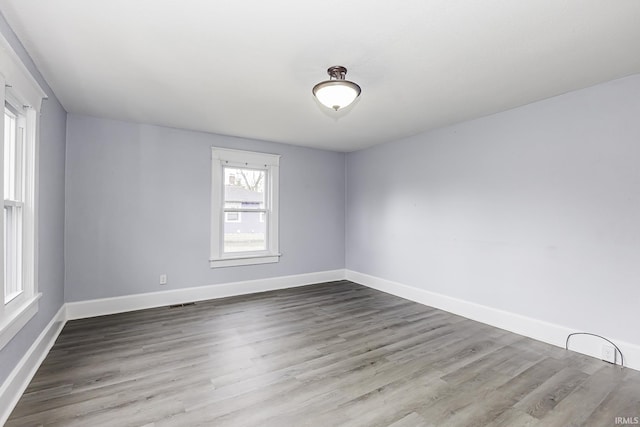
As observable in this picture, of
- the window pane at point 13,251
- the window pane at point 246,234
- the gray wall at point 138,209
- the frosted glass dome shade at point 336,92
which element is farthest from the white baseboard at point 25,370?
the frosted glass dome shade at point 336,92

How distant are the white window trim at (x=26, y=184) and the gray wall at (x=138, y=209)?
1366 mm

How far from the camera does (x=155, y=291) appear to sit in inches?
164

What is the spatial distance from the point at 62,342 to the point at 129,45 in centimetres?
288

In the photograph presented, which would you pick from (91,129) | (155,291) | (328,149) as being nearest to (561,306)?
(328,149)

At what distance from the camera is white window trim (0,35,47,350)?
6.11 feet

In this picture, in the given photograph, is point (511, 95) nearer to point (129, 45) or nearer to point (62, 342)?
point (129, 45)

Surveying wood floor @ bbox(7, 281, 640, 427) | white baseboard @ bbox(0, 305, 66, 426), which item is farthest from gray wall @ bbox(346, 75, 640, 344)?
white baseboard @ bbox(0, 305, 66, 426)

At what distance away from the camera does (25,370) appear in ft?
7.41

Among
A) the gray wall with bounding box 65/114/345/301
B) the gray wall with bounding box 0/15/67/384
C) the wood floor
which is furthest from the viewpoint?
the gray wall with bounding box 65/114/345/301

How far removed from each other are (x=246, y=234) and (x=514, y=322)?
3.83 meters

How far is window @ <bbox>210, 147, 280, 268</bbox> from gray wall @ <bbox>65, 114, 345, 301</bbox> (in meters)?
0.12

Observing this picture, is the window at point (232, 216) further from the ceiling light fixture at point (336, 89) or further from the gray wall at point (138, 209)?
the ceiling light fixture at point (336, 89)

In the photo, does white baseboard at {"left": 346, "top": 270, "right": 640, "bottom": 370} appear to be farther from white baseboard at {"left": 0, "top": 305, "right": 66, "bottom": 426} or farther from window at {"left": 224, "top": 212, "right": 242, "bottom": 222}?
white baseboard at {"left": 0, "top": 305, "right": 66, "bottom": 426}

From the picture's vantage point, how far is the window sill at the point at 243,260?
461 cm
